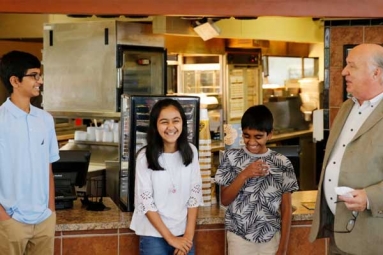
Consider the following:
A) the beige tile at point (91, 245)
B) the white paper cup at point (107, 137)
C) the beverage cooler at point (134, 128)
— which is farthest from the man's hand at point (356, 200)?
the white paper cup at point (107, 137)

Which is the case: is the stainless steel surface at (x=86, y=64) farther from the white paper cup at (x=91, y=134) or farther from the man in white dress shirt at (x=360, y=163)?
the man in white dress shirt at (x=360, y=163)

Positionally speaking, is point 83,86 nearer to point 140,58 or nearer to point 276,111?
point 140,58

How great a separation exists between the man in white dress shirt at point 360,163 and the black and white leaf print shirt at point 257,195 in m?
0.50

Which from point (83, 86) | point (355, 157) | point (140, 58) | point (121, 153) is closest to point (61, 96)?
point (83, 86)

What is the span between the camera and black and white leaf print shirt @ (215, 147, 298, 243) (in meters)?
3.83

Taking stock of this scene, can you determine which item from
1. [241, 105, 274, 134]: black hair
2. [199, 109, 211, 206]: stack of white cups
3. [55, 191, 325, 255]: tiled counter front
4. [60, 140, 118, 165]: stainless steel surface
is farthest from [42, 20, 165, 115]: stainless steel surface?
[241, 105, 274, 134]: black hair

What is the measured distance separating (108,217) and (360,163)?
170 cm

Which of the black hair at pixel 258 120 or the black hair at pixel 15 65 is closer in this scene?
the black hair at pixel 15 65

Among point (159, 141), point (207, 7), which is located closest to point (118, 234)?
point (159, 141)

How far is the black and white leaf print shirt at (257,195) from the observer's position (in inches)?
151

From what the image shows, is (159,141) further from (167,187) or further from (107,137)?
(107,137)

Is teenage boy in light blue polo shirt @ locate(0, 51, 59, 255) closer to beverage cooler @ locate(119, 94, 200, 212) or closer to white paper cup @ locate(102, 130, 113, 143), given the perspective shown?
beverage cooler @ locate(119, 94, 200, 212)

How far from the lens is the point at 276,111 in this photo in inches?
395

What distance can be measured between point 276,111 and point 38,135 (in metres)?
6.72
